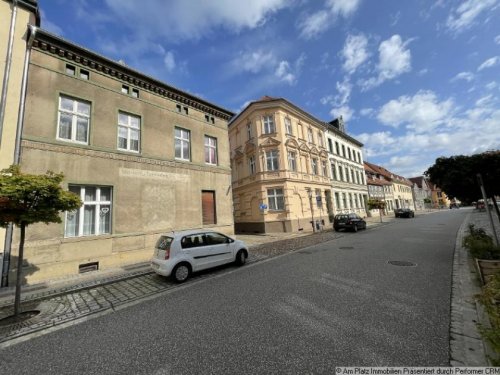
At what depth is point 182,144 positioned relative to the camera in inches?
534

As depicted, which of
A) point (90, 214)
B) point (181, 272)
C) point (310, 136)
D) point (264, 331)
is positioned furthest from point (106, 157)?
point (310, 136)

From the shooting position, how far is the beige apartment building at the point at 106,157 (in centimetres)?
882

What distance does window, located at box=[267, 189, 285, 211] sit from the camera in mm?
21688

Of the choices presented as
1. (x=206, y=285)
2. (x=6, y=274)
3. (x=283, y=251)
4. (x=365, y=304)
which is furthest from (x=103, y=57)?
(x=365, y=304)

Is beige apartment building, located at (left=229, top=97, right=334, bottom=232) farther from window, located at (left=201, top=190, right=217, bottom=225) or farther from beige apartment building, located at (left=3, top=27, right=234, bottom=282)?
beige apartment building, located at (left=3, top=27, right=234, bottom=282)

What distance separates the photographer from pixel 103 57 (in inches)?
415

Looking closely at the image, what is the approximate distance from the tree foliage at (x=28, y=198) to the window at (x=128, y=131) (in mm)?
5774

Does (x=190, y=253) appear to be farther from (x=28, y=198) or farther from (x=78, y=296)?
(x=28, y=198)

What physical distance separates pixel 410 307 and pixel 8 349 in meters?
7.49

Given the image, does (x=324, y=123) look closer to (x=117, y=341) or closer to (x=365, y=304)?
(x=365, y=304)

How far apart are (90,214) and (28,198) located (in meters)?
4.78

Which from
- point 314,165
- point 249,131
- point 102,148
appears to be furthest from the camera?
→ point 314,165

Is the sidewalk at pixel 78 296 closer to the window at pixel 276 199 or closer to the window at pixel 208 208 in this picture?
the window at pixel 208 208

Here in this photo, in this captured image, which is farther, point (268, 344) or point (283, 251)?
point (283, 251)
